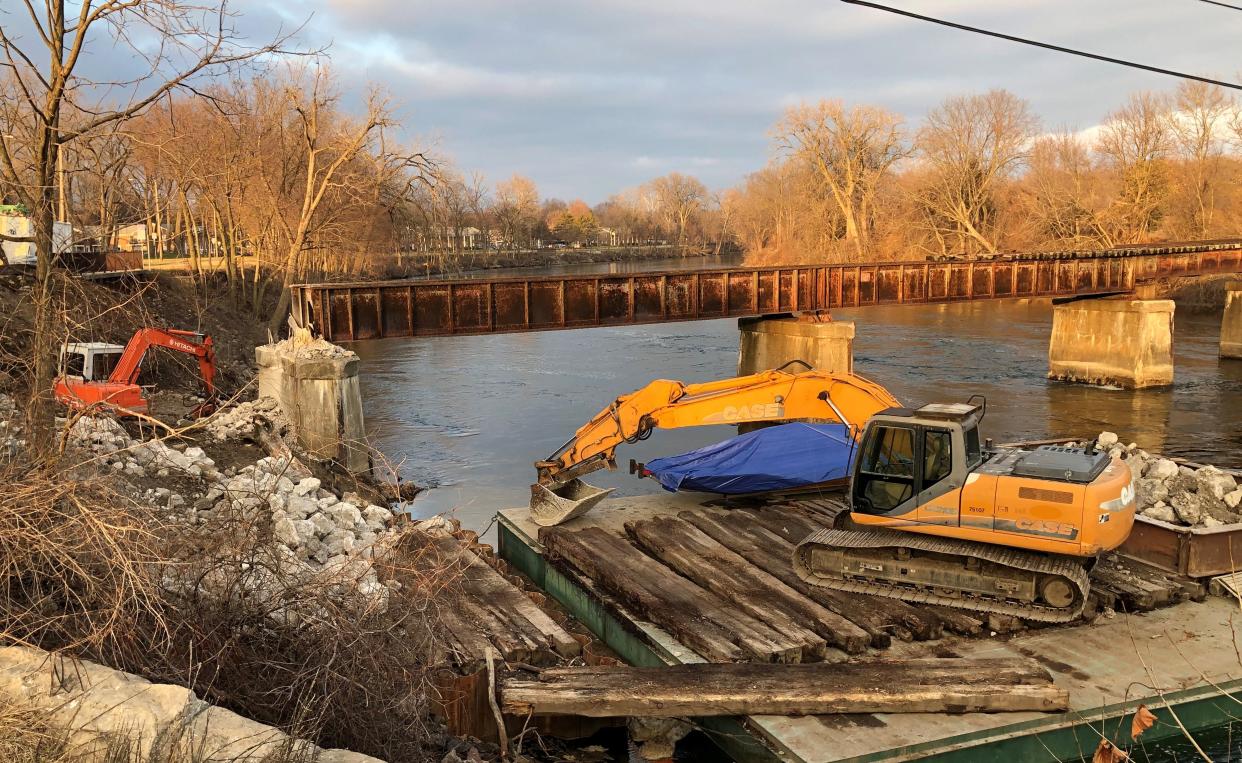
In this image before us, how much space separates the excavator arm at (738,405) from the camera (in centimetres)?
1302

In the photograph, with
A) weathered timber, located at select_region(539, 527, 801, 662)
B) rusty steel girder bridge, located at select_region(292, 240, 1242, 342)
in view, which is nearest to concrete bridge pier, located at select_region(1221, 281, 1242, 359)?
rusty steel girder bridge, located at select_region(292, 240, 1242, 342)

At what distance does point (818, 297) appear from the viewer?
1197 inches

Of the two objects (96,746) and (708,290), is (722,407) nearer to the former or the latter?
(96,746)

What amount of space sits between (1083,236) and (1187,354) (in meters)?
31.8

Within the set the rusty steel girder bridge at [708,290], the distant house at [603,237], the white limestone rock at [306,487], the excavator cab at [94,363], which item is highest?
the distant house at [603,237]

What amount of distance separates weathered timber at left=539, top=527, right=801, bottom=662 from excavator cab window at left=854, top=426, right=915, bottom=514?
2.17m

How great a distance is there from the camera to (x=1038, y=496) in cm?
984

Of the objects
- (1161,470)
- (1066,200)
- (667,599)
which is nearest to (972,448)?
(667,599)

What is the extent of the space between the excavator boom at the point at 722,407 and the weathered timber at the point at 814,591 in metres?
1.59

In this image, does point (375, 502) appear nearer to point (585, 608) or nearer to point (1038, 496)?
point (585, 608)

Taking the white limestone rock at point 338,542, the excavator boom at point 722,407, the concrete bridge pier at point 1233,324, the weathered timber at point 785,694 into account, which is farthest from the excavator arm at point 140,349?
the concrete bridge pier at point 1233,324

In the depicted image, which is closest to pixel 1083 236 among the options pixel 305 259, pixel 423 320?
pixel 305 259

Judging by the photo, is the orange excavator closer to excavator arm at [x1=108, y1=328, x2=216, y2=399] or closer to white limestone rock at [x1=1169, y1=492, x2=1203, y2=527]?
white limestone rock at [x1=1169, y1=492, x2=1203, y2=527]

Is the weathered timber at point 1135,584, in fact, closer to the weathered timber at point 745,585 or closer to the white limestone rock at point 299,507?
the weathered timber at point 745,585
